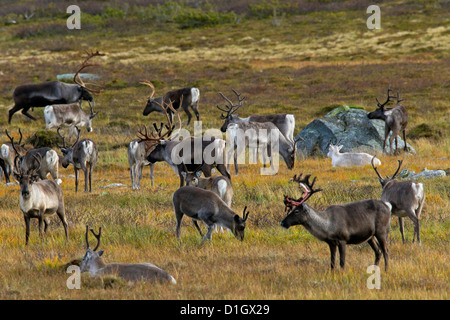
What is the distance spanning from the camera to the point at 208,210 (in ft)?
31.0

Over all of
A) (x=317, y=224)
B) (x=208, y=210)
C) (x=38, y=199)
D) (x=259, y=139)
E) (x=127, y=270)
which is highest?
(x=317, y=224)

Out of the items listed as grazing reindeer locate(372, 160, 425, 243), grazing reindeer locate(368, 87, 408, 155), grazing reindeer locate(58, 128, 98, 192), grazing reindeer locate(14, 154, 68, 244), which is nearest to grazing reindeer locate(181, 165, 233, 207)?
grazing reindeer locate(14, 154, 68, 244)

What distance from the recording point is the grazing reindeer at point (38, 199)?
9.35 m

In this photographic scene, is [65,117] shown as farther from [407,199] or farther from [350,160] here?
[407,199]

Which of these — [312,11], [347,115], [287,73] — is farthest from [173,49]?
[347,115]

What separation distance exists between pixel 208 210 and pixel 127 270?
7.65 ft

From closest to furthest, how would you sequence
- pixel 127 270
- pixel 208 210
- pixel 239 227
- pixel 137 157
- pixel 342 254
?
pixel 127 270 < pixel 342 254 < pixel 239 227 < pixel 208 210 < pixel 137 157

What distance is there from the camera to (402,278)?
7.51 meters

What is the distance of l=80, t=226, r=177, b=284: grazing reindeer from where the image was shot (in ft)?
23.9

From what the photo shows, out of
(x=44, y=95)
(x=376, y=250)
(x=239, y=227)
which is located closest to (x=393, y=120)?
(x=239, y=227)

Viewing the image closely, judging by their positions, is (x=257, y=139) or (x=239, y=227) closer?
(x=239, y=227)

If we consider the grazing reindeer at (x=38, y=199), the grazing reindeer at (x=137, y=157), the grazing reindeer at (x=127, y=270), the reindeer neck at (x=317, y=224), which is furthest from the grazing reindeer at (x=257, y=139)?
the grazing reindeer at (x=127, y=270)

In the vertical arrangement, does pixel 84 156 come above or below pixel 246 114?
above

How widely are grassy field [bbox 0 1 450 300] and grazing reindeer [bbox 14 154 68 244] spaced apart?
1.30 ft
